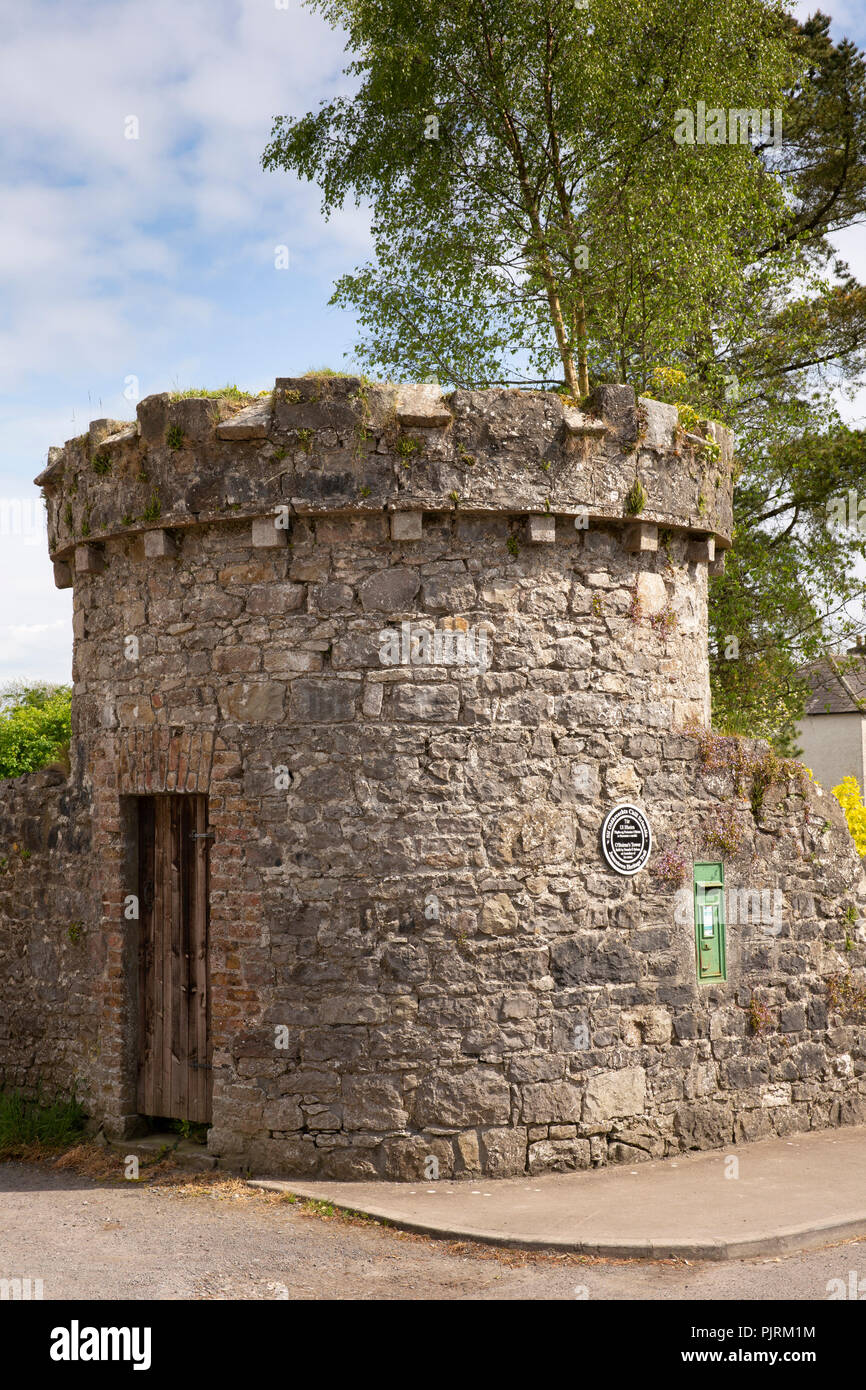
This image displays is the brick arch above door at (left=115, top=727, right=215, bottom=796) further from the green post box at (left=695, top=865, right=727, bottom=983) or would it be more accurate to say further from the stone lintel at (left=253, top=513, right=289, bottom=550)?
the green post box at (left=695, top=865, right=727, bottom=983)

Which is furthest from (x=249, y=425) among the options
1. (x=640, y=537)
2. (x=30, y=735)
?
(x=30, y=735)

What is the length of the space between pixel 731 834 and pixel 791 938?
3.16 ft

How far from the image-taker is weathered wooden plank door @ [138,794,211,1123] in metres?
7.79

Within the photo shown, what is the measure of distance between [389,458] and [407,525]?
428mm

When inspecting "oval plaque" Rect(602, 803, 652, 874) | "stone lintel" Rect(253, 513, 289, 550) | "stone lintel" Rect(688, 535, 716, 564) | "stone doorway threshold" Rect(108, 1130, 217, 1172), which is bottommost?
"stone doorway threshold" Rect(108, 1130, 217, 1172)

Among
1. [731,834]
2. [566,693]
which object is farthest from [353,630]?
[731,834]

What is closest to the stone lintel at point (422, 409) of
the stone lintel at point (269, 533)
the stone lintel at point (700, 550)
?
the stone lintel at point (269, 533)

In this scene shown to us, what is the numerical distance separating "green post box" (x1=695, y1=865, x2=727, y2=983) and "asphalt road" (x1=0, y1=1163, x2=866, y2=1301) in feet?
7.40

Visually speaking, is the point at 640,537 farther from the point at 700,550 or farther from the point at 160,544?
the point at 160,544

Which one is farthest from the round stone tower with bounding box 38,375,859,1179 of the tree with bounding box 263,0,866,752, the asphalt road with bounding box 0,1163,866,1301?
the tree with bounding box 263,0,866,752

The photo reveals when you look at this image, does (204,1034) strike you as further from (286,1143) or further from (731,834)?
(731,834)

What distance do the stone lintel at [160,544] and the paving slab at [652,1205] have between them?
3.95 m

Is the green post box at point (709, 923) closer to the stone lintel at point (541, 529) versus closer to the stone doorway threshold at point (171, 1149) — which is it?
the stone lintel at point (541, 529)

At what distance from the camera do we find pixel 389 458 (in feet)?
24.2
